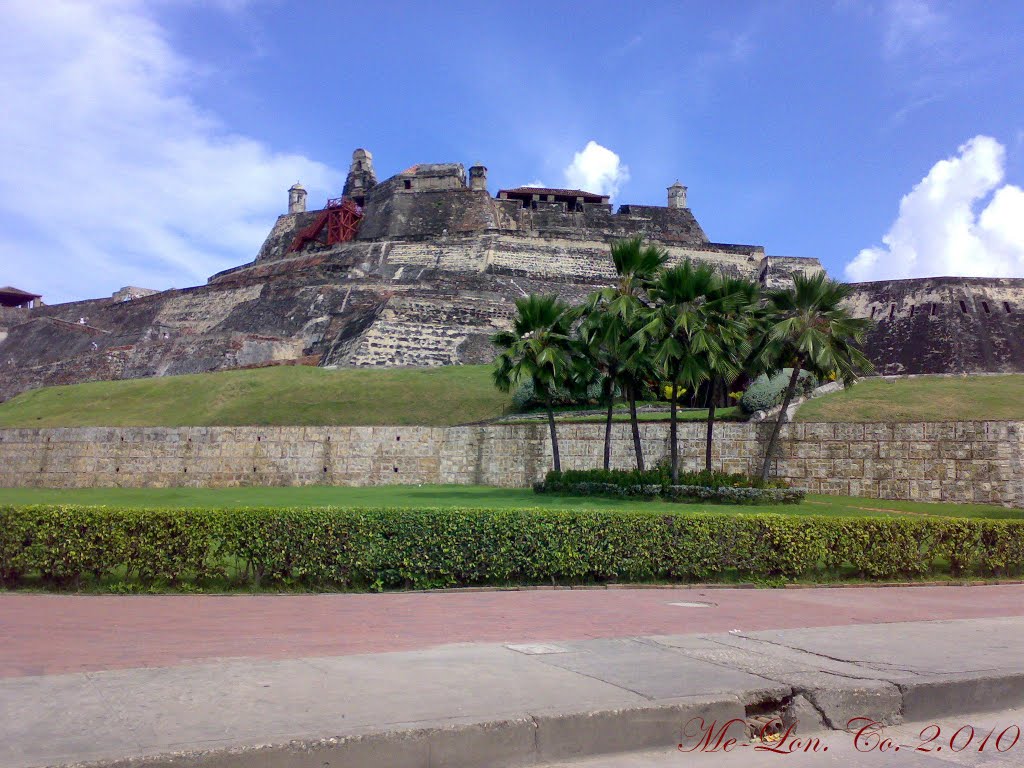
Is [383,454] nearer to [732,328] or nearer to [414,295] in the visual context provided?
[732,328]

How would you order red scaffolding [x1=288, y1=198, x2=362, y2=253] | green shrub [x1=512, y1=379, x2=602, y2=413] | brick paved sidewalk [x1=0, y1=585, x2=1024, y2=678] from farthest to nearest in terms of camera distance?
red scaffolding [x1=288, y1=198, x2=362, y2=253]
green shrub [x1=512, y1=379, x2=602, y2=413]
brick paved sidewalk [x1=0, y1=585, x2=1024, y2=678]

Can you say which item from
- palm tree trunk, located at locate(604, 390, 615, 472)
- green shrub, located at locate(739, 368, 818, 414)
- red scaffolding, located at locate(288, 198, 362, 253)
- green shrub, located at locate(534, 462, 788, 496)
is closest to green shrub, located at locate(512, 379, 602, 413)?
palm tree trunk, located at locate(604, 390, 615, 472)

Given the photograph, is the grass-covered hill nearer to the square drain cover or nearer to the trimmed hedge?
the trimmed hedge

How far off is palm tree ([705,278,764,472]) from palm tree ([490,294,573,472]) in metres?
3.32

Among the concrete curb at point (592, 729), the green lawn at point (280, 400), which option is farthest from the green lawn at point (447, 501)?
the concrete curb at point (592, 729)

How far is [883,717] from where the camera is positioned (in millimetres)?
4715

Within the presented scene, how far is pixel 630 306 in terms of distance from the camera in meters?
17.8

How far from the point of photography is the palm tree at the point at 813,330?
55.3 ft

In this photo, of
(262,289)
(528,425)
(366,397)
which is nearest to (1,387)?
(262,289)

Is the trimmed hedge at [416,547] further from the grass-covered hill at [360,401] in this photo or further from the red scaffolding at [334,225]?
the red scaffolding at [334,225]

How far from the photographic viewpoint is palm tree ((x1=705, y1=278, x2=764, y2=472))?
56.4ft

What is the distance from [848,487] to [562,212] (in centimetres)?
3304

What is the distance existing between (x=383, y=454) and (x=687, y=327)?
336 inches

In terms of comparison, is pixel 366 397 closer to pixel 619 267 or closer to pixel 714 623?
pixel 619 267
